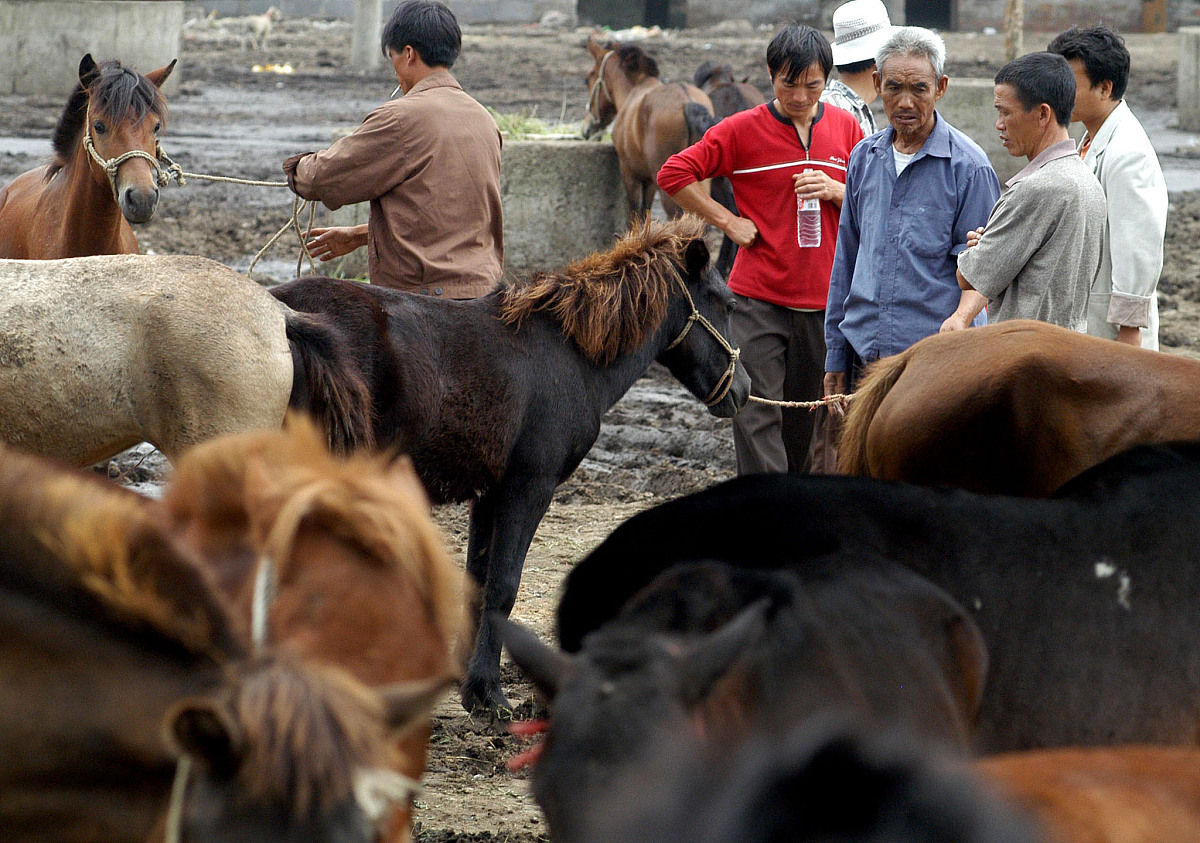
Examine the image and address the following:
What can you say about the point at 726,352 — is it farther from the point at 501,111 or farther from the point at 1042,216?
the point at 501,111

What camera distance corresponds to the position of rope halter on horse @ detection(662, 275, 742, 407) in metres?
4.55

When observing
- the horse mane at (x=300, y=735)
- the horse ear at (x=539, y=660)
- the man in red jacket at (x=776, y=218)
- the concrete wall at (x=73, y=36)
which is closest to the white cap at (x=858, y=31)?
the man in red jacket at (x=776, y=218)

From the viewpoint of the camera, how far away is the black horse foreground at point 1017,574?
213 cm

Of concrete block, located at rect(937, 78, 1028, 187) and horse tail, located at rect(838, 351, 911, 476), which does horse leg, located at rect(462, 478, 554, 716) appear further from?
concrete block, located at rect(937, 78, 1028, 187)

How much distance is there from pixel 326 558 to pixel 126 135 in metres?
4.30

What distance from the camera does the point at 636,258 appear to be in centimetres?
440

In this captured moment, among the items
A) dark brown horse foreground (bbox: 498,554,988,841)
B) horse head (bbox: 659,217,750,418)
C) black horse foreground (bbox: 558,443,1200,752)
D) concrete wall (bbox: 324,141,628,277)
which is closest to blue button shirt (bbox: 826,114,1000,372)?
horse head (bbox: 659,217,750,418)

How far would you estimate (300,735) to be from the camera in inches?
52.4

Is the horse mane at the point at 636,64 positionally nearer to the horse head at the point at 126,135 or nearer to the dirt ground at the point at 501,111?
the dirt ground at the point at 501,111

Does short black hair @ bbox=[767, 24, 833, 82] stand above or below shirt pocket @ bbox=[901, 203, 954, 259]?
above

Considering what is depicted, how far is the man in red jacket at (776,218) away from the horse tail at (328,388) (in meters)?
1.92

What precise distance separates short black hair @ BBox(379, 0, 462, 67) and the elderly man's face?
159cm

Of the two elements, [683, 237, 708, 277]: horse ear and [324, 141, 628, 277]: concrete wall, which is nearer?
[683, 237, 708, 277]: horse ear

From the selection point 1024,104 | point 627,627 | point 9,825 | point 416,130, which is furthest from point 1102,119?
point 9,825
